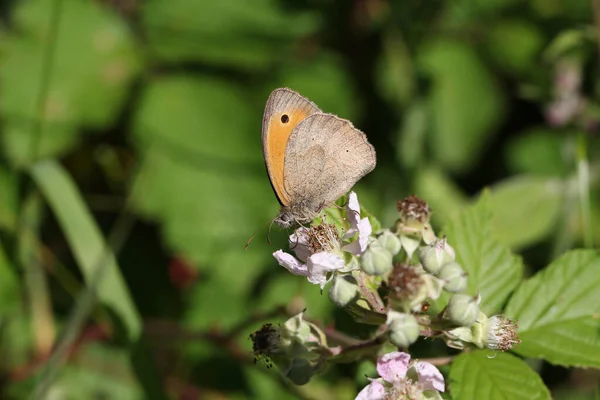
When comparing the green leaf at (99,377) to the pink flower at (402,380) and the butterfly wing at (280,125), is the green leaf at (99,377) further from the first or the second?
the pink flower at (402,380)

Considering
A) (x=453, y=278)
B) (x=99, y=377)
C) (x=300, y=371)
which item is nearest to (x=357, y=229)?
(x=453, y=278)

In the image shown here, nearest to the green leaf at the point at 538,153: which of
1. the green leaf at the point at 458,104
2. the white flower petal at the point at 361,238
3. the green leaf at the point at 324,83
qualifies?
the green leaf at the point at 458,104

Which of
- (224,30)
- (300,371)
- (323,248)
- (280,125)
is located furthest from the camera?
(224,30)

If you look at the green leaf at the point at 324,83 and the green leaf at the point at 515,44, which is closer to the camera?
the green leaf at the point at 324,83

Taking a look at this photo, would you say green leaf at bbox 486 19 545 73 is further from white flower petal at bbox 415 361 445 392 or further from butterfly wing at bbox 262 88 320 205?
white flower petal at bbox 415 361 445 392

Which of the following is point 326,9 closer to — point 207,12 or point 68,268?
point 207,12

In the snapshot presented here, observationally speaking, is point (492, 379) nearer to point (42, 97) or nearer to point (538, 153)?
point (538, 153)

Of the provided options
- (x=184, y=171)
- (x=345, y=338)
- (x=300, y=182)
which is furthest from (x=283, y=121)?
(x=184, y=171)

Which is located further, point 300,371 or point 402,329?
point 300,371
